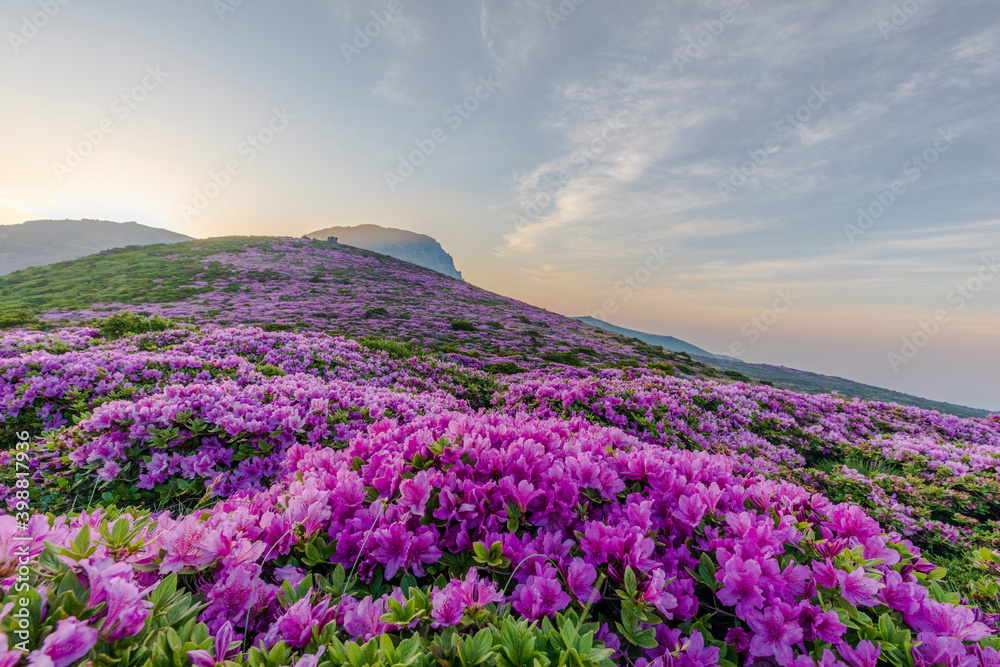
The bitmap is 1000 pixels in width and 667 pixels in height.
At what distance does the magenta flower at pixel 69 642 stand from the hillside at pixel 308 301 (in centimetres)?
1611

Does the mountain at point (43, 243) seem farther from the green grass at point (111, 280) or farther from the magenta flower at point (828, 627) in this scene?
the magenta flower at point (828, 627)

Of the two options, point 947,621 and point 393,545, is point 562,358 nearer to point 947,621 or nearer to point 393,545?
point 947,621

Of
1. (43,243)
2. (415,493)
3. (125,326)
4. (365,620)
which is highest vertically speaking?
(43,243)

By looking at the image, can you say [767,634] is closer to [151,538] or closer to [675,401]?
[151,538]

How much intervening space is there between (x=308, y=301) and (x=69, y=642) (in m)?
34.2

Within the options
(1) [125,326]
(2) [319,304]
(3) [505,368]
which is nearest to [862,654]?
(3) [505,368]

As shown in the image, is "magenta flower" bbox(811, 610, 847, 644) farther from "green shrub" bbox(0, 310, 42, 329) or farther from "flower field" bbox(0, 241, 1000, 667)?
"green shrub" bbox(0, 310, 42, 329)

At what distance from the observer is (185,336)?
1158 centimetres

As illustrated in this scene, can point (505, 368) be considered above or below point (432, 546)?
below

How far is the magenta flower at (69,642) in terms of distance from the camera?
4.20 feet

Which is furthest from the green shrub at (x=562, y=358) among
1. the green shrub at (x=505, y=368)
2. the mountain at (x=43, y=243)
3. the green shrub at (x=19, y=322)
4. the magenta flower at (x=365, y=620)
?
the mountain at (x=43, y=243)

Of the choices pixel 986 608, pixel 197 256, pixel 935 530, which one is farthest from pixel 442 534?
pixel 197 256

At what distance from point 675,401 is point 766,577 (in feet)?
24.0

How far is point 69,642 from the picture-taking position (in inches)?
51.2
